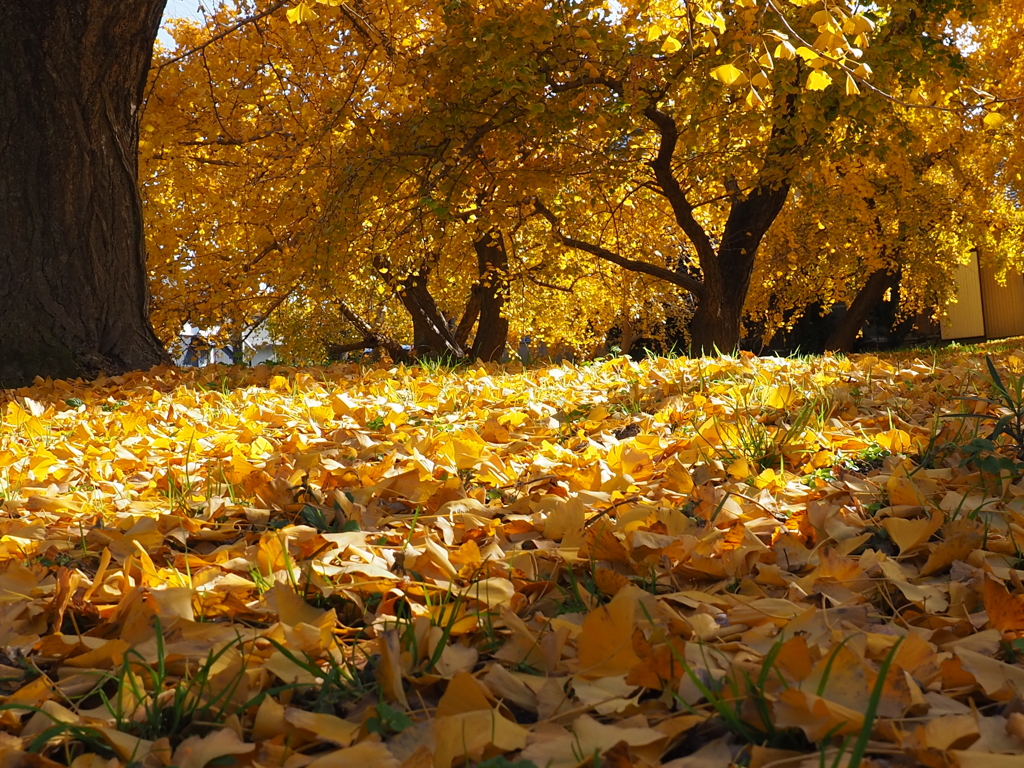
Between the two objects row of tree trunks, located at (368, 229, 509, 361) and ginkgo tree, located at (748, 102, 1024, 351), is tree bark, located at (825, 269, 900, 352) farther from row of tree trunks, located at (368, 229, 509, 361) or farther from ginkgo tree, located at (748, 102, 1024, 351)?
row of tree trunks, located at (368, 229, 509, 361)

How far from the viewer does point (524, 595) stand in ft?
4.86

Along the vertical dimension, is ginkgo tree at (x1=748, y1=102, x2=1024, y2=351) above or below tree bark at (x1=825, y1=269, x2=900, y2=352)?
above

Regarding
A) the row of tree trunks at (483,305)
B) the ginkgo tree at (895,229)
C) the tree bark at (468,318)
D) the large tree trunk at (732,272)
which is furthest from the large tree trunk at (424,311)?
the ginkgo tree at (895,229)

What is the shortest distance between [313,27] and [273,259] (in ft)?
11.2

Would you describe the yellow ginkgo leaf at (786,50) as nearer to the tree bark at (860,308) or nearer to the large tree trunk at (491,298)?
the large tree trunk at (491,298)

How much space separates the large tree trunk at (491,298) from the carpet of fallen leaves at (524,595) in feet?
27.8

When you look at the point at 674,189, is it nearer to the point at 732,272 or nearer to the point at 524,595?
the point at 732,272

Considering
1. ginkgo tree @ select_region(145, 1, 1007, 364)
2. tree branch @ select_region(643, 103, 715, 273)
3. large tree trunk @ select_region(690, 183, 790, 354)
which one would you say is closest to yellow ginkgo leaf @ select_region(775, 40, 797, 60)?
ginkgo tree @ select_region(145, 1, 1007, 364)

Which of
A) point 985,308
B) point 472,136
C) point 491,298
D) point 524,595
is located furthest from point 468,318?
point 985,308

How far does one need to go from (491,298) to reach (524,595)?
400 inches

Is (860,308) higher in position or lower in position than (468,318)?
higher

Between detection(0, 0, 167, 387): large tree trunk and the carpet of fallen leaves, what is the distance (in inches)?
96.0

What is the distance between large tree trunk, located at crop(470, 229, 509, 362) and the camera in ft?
36.6

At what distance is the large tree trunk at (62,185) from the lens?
16.0 feet
